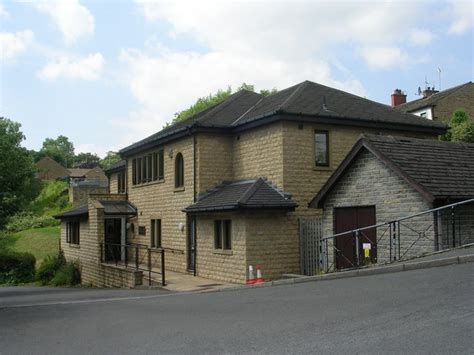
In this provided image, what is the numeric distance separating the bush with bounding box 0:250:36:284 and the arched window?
47.1ft

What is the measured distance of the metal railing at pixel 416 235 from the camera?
1440 cm

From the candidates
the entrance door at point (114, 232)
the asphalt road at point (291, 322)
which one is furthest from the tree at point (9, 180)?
the asphalt road at point (291, 322)

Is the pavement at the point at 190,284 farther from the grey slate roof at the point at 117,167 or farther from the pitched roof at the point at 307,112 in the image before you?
the grey slate roof at the point at 117,167

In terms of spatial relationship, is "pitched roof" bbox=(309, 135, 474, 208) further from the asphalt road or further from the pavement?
the pavement

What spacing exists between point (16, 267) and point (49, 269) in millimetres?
3782

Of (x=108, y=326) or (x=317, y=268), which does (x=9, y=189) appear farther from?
(x=108, y=326)

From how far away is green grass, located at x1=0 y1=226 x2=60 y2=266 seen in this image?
42528mm

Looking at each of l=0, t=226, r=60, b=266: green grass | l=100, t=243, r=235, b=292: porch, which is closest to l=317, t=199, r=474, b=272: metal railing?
l=100, t=243, r=235, b=292: porch

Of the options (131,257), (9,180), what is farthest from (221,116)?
(131,257)

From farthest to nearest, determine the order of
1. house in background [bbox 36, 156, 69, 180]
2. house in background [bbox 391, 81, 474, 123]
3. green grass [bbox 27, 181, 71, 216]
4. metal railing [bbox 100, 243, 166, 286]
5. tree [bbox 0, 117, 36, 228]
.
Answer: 1. house in background [bbox 36, 156, 69, 180]
2. green grass [bbox 27, 181, 71, 216]
3. house in background [bbox 391, 81, 474, 123]
4. metal railing [bbox 100, 243, 166, 286]
5. tree [bbox 0, 117, 36, 228]

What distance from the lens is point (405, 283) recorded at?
33.4 feet

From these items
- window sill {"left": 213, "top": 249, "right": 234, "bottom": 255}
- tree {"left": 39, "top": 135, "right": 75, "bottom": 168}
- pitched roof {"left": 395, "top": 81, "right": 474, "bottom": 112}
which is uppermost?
tree {"left": 39, "top": 135, "right": 75, "bottom": 168}

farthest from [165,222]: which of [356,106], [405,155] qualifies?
[405,155]

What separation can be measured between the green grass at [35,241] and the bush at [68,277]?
11935mm
